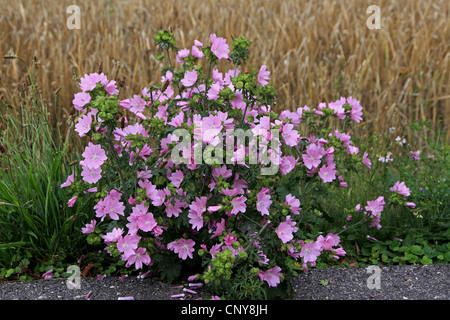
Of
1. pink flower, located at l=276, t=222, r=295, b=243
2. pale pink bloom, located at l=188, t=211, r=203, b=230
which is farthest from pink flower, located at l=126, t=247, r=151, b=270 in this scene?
pink flower, located at l=276, t=222, r=295, b=243

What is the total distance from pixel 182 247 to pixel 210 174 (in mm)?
395

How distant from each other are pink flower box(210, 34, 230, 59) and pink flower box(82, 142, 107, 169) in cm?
68

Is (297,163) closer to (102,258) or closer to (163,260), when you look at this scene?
(163,260)

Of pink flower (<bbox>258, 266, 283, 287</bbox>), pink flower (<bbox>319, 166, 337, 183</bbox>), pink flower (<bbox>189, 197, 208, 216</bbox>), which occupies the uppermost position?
pink flower (<bbox>319, 166, 337, 183</bbox>)

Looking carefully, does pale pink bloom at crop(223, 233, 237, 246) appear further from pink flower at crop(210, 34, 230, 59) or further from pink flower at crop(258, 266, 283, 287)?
pink flower at crop(210, 34, 230, 59)

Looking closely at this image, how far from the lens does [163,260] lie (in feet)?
8.41

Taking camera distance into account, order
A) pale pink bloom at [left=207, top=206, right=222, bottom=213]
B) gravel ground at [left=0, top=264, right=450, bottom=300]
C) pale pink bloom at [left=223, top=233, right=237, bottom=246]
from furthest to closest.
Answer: gravel ground at [left=0, top=264, right=450, bottom=300] → pale pink bloom at [left=223, top=233, right=237, bottom=246] → pale pink bloom at [left=207, top=206, right=222, bottom=213]

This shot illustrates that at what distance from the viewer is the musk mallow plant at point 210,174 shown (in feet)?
7.27

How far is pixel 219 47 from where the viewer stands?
7.85 feet

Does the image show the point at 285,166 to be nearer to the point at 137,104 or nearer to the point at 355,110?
the point at 355,110

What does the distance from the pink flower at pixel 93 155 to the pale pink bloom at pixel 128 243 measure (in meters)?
0.36

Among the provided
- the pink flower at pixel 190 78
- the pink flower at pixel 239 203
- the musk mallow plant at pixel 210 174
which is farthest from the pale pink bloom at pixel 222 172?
the pink flower at pixel 190 78

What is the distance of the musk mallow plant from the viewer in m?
2.21

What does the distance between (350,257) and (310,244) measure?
0.85 metres
